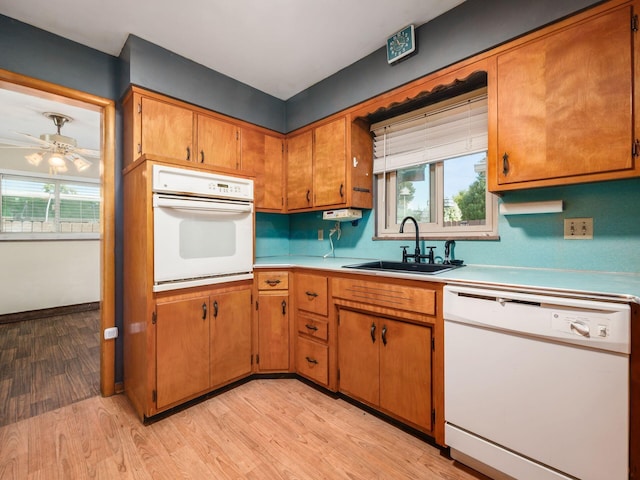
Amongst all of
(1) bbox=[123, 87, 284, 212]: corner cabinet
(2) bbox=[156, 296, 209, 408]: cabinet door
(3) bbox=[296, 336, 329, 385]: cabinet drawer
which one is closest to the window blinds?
(1) bbox=[123, 87, 284, 212]: corner cabinet

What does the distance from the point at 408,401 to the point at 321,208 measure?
5.43 feet

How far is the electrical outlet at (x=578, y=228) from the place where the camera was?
154 cm

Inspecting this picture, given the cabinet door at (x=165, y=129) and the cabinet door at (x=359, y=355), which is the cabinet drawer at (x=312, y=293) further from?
the cabinet door at (x=165, y=129)

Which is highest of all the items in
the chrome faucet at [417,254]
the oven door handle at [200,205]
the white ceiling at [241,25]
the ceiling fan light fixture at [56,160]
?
the white ceiling at [241,25]

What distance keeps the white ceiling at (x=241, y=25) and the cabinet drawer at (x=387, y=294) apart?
1.75 m

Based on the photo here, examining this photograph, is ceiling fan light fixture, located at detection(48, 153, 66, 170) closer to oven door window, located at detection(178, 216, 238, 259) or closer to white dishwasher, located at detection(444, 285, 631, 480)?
oven door window, located at detection(178, 216, 238, 259)

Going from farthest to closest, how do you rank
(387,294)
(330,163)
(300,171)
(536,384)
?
(300,171) < (330,163) < (387,294) < (536,384)

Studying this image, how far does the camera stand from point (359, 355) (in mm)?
1893

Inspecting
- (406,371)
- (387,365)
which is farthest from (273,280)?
(406,371)

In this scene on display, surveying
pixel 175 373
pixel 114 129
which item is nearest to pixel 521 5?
pixel 114 129

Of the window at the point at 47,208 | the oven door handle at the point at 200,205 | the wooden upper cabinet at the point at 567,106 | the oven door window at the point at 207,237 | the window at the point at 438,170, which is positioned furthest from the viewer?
the window at the point at 47,208

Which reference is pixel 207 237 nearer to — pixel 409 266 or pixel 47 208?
pixel 409 266

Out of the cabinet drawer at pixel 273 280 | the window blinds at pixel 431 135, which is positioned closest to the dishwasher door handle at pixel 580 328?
the window blinds at pixel 431 135

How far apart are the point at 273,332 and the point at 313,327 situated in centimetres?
36
